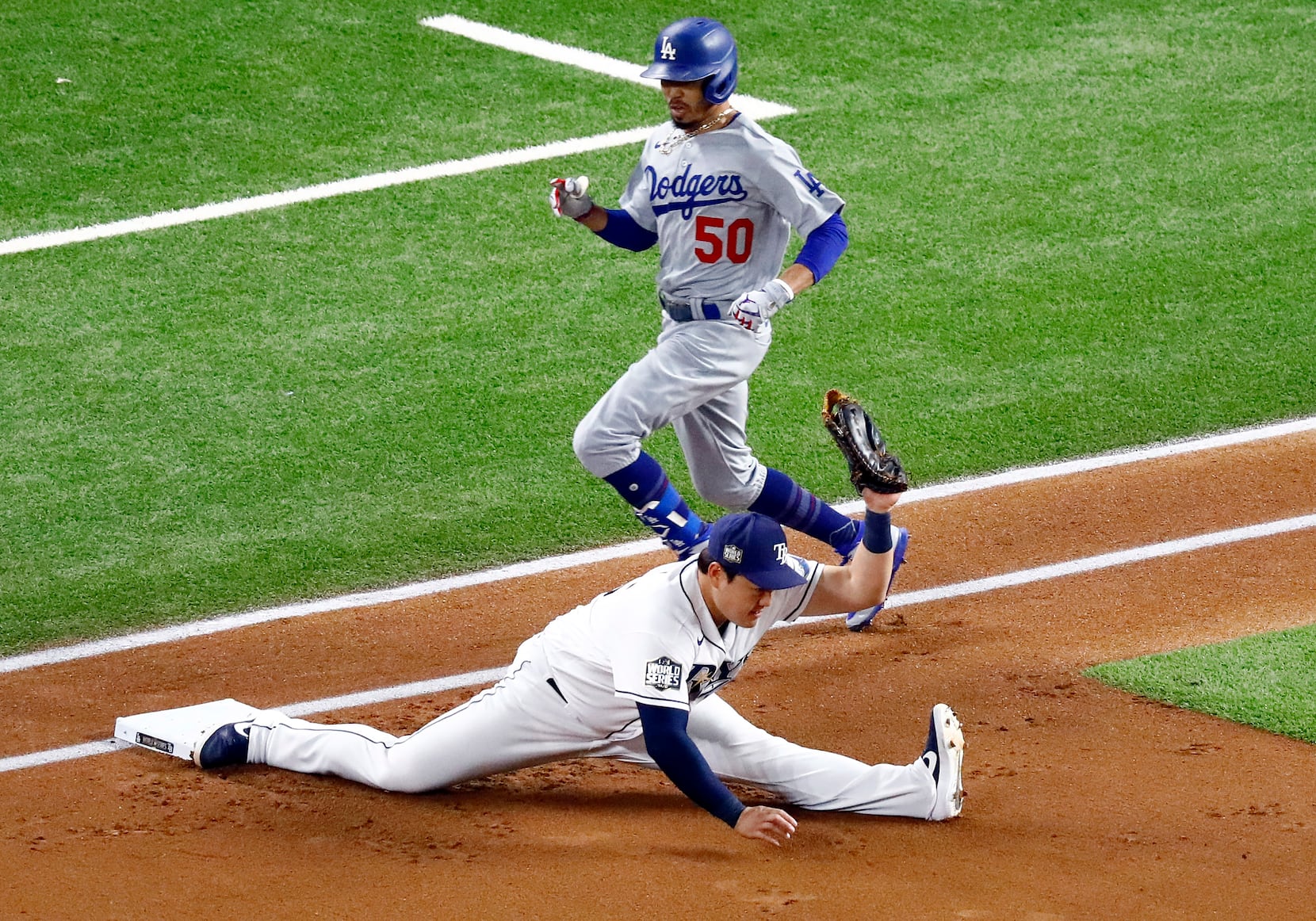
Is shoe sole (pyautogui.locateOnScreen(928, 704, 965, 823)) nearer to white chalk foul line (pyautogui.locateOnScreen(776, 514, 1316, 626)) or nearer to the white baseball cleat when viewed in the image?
the white baseball cleat

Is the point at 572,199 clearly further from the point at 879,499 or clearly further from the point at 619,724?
the point at 619,724

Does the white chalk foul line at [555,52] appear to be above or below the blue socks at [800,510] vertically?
above

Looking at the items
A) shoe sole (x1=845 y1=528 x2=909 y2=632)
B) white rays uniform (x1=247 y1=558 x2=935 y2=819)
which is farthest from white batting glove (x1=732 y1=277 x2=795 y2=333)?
shoe sole (x1=845 y1=528 x2=909 y2=632)

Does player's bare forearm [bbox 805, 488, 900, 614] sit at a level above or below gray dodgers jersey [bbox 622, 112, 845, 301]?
below

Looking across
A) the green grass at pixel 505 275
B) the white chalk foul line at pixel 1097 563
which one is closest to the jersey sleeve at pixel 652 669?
the white chalk foul line at pixel 1097 563

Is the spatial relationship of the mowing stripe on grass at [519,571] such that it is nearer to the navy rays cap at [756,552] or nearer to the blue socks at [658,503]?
the blue socks at [658,503]

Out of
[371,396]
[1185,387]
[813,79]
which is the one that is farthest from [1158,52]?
[371,396]
